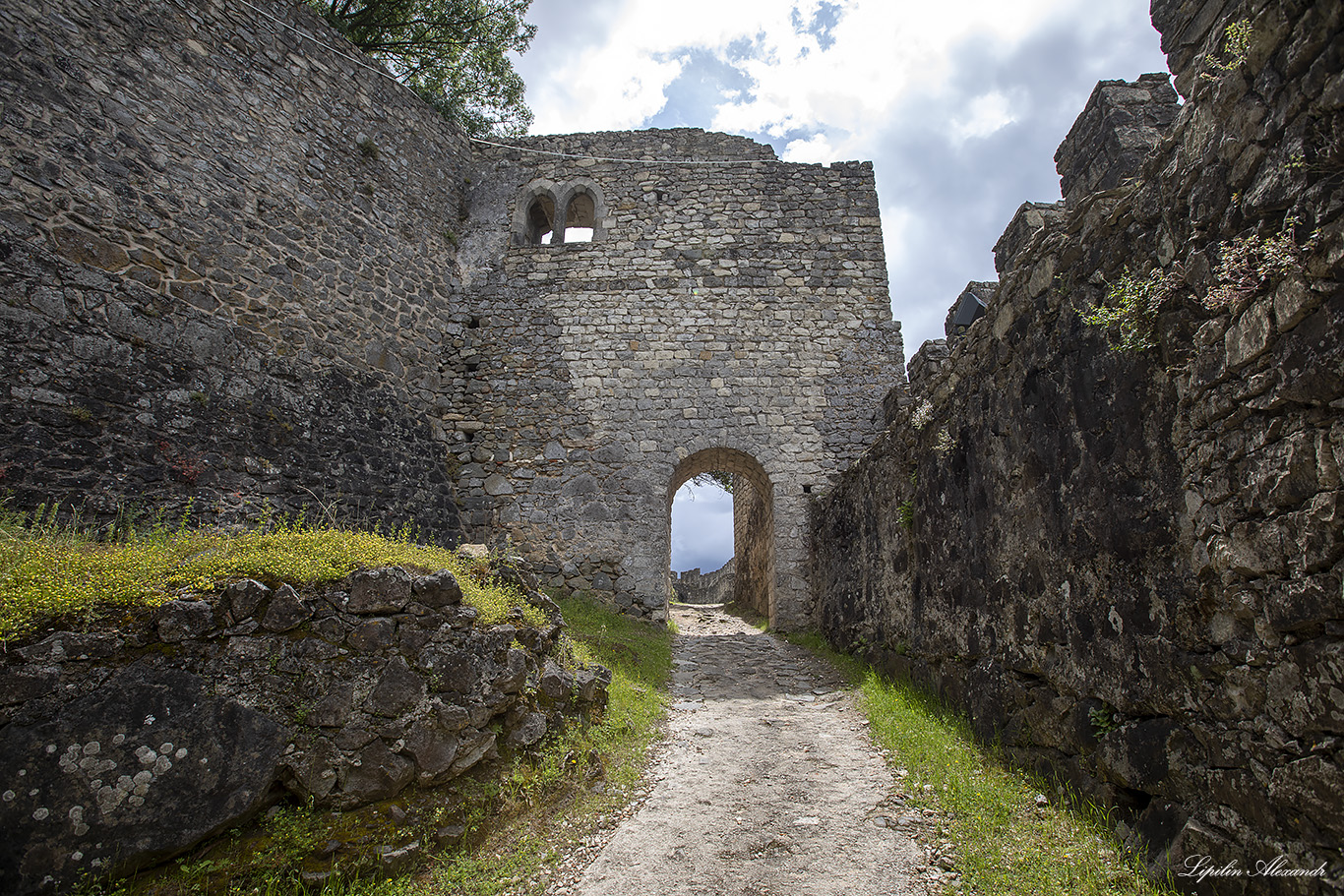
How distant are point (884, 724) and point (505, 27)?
1737 cm

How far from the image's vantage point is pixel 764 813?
3.93 meters

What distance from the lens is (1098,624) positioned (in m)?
3.27

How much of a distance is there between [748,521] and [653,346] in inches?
242

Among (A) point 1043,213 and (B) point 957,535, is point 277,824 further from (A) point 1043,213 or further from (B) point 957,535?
(A) point 1043,213

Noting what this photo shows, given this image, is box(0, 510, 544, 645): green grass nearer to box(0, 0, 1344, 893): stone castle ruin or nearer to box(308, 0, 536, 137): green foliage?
box(0, 0, 1344, 893): stone castle ruin

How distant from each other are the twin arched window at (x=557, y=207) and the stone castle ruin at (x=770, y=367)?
0.06 metres

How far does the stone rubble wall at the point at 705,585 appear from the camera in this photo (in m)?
21.0

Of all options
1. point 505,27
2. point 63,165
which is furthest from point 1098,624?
point 505,27

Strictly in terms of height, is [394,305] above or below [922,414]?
above

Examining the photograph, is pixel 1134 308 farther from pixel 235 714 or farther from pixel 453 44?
pixel 453 44

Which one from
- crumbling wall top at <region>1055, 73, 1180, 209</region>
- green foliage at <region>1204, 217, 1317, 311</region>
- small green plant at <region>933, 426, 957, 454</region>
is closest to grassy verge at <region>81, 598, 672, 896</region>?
small green plant at <region>933, 426, 957, 454</region>

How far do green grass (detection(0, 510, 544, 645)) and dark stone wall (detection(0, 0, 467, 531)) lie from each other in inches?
93.9

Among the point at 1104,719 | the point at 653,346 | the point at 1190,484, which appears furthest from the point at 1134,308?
the point at 653,346

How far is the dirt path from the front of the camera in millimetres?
3189
